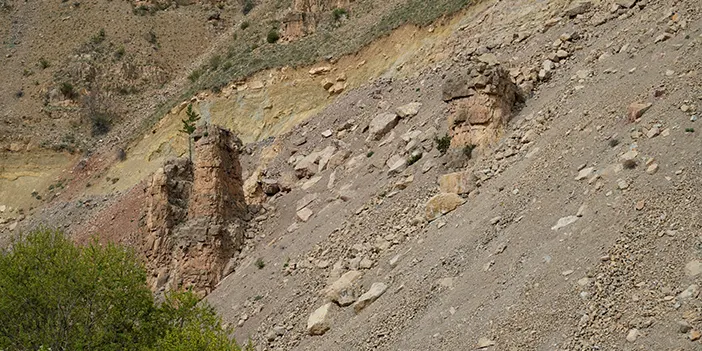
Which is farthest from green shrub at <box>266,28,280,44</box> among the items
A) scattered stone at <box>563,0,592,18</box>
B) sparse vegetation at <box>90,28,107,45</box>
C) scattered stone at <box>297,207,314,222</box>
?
scattered stone at <box>563,0,592,18</box>

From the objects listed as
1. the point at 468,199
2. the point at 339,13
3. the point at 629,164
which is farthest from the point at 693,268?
the point at 339,13

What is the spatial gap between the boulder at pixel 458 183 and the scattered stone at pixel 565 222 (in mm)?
3923

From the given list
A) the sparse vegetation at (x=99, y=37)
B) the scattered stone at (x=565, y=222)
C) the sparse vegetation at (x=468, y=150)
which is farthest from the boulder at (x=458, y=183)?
the sparse vegetation at (x=99, y=37)

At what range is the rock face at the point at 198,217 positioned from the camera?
2372cm

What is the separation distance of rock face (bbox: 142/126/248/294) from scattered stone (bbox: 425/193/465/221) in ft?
25.7

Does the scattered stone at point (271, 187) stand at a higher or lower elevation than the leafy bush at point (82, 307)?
lower

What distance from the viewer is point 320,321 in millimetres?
17594

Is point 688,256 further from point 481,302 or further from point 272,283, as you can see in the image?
A: point 272,283

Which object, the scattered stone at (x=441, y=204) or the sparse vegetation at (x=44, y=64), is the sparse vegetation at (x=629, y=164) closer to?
the scattered stone at (x=441, y=204)

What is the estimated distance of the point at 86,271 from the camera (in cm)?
1716

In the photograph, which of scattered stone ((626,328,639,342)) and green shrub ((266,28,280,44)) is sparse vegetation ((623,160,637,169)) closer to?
scattered stone ((626,328,639,342))

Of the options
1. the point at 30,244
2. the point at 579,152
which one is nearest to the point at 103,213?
the point at 30,244

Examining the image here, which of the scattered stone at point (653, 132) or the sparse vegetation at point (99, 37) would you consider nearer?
the scattered stone at point (653, 132)

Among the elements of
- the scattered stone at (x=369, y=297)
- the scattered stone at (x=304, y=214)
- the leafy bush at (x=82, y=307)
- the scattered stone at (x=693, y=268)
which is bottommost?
the scattered stone at (x=304, y=214)
